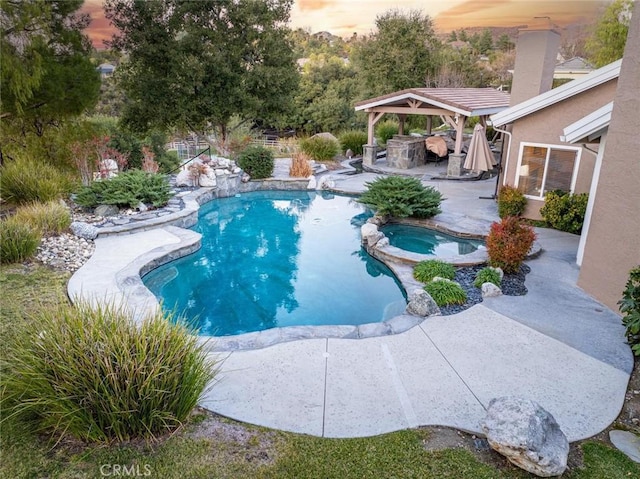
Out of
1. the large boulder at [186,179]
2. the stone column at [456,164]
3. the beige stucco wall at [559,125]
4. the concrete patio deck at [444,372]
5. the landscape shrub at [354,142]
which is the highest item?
the beige stucco wall at [559,125]

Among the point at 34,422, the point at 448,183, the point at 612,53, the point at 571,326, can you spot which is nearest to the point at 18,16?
the point at 34,422

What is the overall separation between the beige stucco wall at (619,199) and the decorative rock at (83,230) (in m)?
9.37

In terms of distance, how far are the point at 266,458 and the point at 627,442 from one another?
126 inches

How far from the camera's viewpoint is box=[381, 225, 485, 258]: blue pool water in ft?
31.2

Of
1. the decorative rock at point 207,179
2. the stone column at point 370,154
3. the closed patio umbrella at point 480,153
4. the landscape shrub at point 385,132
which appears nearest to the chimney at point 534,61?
the closed patio umbrella at point 480,153

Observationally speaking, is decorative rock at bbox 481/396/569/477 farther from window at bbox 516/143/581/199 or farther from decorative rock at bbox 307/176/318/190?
decorative rock at bbox 307/176/318/190

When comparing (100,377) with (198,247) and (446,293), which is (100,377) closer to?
(446,293)

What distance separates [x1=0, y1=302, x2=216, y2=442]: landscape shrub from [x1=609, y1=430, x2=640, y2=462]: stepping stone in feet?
12.2

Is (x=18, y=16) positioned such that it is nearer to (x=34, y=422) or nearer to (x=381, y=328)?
(x=34, y=422)

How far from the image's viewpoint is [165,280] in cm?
808

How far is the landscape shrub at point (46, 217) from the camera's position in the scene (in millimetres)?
8320

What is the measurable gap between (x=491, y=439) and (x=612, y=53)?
28.4m

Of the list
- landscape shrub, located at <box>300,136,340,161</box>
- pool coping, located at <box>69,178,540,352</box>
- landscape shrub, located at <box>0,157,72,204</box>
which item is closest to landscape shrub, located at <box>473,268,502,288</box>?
pool coping, located at <box>69,178,540,352</box>

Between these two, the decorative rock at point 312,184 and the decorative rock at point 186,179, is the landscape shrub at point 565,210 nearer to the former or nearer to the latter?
the decorative rock at point 312,184
